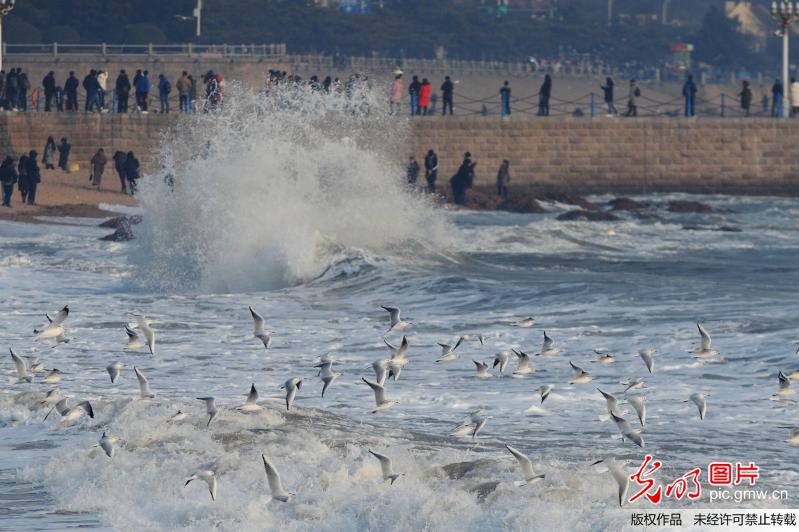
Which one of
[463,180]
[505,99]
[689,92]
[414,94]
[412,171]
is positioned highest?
[689,92]

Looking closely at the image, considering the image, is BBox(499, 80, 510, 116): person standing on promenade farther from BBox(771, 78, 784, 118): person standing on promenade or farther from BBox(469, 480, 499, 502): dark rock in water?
BBox(469, 480, 499, 502): dark rock in water

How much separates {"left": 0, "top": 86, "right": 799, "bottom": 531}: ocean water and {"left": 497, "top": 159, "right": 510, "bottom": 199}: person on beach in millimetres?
8743

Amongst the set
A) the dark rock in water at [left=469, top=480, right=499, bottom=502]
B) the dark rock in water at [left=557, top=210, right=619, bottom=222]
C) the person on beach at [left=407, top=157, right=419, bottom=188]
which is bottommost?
the dark rock in water at [left=557, top=210, right=619, bottom=222]

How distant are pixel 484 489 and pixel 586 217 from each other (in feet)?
89.8

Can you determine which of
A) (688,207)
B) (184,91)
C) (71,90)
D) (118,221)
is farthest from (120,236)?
(688,207)

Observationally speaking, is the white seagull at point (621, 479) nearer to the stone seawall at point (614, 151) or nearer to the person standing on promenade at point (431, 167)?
the person standing on promenade at point (431, 167)

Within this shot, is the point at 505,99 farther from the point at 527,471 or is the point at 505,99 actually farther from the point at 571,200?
the point at 527,471

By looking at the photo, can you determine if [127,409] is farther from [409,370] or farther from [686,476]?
[686,476]

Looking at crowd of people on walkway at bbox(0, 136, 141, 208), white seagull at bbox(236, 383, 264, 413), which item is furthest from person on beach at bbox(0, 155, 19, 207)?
white seagull at bbox(236, 383, 264, 413)

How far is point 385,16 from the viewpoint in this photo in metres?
108

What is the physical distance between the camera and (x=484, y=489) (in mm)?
10812

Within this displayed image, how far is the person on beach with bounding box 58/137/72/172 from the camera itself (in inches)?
1543

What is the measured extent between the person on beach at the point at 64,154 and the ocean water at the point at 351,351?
6.94 metres

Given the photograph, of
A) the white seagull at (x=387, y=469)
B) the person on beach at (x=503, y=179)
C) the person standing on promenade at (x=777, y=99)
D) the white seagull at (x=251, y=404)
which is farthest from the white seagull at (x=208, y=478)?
the person standing on promenade at (x=777, y=99)
